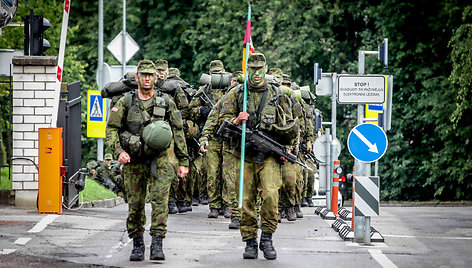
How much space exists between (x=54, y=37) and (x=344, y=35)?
35.3 feet

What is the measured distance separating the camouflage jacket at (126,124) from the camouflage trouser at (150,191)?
198 millimetres

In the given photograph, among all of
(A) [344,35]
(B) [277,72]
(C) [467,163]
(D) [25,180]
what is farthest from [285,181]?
(A) [344,35]

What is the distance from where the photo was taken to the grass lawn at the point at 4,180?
53.1 ft

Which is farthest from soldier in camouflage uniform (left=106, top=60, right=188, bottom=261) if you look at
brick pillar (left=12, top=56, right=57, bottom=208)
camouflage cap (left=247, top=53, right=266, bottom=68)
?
brick pillar (left=12, top=56, right=57, bottom=208)

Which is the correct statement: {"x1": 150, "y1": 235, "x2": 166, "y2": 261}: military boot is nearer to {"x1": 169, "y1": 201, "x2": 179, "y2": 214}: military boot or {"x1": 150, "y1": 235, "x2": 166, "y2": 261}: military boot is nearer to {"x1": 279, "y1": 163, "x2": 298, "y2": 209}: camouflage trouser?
{"x1": 279, "y1": 163, "x2": 298, "y2": 209}: camouflage trouser

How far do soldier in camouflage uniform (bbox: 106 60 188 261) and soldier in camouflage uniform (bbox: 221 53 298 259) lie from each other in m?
0.85

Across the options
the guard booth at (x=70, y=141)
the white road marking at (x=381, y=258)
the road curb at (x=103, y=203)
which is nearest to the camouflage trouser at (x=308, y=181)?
the road curb at (x=103, y=203)

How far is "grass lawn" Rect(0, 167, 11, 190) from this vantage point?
1619cm

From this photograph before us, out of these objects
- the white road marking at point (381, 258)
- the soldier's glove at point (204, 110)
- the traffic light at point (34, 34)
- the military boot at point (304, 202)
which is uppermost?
the traffic light at point (34, 34)

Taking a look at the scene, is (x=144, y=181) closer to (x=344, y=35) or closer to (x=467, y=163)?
(x=467, y=163)

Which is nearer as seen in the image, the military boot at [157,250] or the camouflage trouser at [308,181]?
the military boot at [157,250]

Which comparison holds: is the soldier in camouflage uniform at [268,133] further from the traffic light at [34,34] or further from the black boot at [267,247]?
the traffic light at [34,34]

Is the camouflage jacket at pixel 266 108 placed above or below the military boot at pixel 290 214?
above

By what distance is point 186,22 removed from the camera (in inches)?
1513
